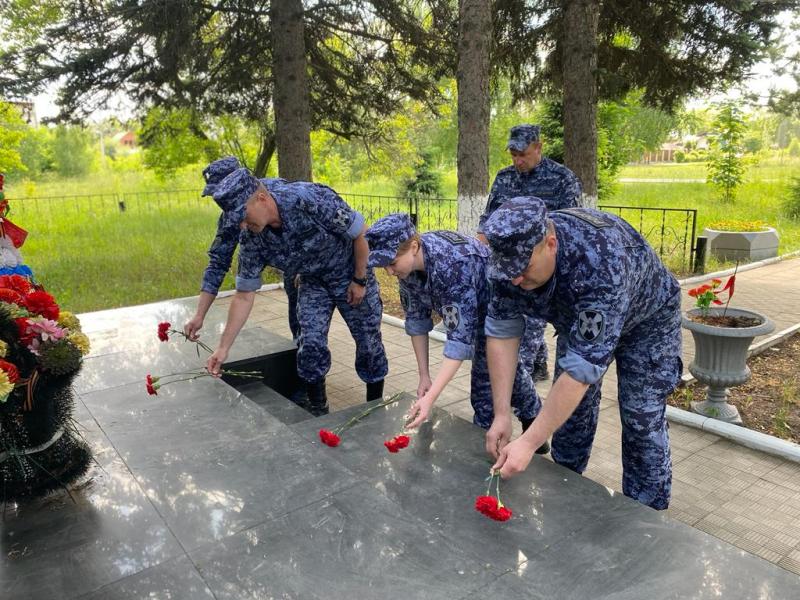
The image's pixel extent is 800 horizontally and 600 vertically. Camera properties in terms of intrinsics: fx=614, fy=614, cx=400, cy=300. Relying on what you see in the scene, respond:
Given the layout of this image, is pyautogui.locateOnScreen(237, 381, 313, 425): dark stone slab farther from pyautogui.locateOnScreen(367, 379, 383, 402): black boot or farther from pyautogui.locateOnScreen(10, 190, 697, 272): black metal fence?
pyautogui.locateOnScreen(10, 190, 697, 272): black metal fence

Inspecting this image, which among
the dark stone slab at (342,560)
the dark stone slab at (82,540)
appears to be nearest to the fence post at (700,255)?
the dark stone slab at (342,560)

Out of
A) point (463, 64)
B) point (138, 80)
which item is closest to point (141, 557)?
point (463, 64)

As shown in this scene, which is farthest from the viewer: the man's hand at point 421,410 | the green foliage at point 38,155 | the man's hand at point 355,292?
the green foliage at point 38,155

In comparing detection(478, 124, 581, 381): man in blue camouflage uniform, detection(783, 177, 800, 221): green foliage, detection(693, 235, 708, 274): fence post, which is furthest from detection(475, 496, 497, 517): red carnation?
detection(783, 177, 800, 221): green foliage

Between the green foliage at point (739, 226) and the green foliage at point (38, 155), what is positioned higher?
the green foliage at point (38, 155)

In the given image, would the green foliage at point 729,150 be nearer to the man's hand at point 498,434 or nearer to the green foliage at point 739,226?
the green foliage at point 739,226

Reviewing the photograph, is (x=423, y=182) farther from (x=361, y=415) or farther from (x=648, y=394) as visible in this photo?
(x=648, y=394)

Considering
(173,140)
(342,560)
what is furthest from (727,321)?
(173,140)

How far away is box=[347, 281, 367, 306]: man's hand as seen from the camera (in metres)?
3.42

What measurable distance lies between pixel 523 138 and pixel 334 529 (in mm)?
2834

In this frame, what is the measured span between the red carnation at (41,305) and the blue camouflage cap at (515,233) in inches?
55.1

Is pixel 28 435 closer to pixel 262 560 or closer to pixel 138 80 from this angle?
pixel 262 560

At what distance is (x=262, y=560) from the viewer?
1617 millimetres

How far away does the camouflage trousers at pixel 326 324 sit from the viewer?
11.4 feet
